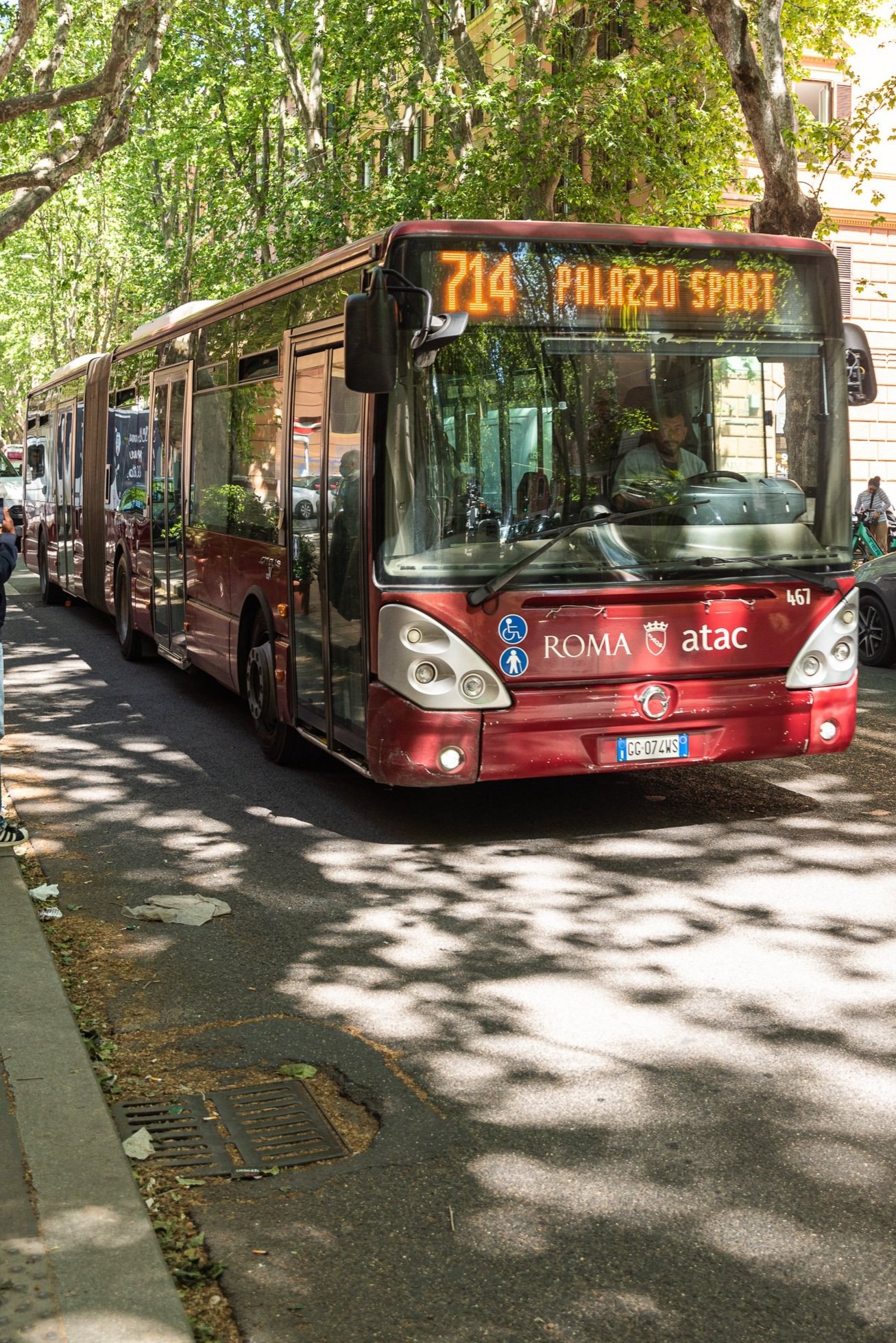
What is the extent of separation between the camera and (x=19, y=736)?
11367mm

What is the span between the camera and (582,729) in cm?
777

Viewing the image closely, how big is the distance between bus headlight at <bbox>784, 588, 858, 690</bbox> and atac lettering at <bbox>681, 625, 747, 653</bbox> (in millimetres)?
342

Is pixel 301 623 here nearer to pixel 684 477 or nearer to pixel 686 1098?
pixel 684 477

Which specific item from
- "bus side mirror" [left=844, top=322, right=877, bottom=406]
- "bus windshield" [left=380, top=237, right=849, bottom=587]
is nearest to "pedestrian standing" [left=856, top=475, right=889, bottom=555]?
"bus side mirror" [left=844, top=322, right=877, bottom=406]

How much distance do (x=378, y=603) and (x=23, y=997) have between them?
2.77 m

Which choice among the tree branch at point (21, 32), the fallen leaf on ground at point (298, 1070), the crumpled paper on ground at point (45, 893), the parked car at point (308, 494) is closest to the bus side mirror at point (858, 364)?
the parked car at point (308, 494)

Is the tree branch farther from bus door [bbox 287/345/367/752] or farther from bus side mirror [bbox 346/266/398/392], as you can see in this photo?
bus side mirror [bbox 346/266/398/392]

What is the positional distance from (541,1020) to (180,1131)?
4.46 feet

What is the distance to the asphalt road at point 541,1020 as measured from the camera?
3689mm

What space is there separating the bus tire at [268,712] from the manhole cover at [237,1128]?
16.2 feet

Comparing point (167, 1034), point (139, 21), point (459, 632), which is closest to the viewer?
point (167, 1034)

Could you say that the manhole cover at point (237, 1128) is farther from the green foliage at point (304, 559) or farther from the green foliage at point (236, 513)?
the green foliage at point (236, 513)

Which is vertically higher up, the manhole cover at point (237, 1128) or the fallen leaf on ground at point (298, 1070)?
the fallen leaf on ground at point (298, 1070)

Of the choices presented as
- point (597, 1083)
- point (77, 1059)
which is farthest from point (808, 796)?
point (77, 1059)
